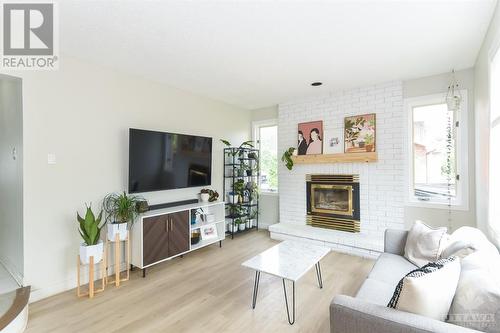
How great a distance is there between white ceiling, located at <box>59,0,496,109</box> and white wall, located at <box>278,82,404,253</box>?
41cm

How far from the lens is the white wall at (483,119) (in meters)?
2.08

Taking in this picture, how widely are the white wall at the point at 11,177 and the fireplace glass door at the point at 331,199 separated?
3967 mm

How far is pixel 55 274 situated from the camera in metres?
2.60

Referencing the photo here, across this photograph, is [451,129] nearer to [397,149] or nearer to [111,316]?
[397,149]

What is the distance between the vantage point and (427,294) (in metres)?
1.20

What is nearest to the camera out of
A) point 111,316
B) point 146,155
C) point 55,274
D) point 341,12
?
point 341,12

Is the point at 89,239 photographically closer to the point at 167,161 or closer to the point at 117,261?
the point at 117,261

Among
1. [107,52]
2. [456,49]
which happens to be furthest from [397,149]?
[107,52]

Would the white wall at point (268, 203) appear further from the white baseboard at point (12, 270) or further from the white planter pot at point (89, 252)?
the white baseboard at point (12, 270)

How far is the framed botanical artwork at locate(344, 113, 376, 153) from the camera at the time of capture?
383cm

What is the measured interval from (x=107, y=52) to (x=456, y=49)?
3781 millimetres

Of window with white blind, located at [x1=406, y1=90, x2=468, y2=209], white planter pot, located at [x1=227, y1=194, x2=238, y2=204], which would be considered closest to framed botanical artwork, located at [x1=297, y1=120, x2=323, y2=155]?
window with white blind, located at [x1=406, y1=90, x2=468, y2=209]

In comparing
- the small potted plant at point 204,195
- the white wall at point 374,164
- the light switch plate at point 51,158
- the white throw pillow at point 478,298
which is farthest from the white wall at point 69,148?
the white throw pillow at point 478,298

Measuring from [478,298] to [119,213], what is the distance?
3062 mm
